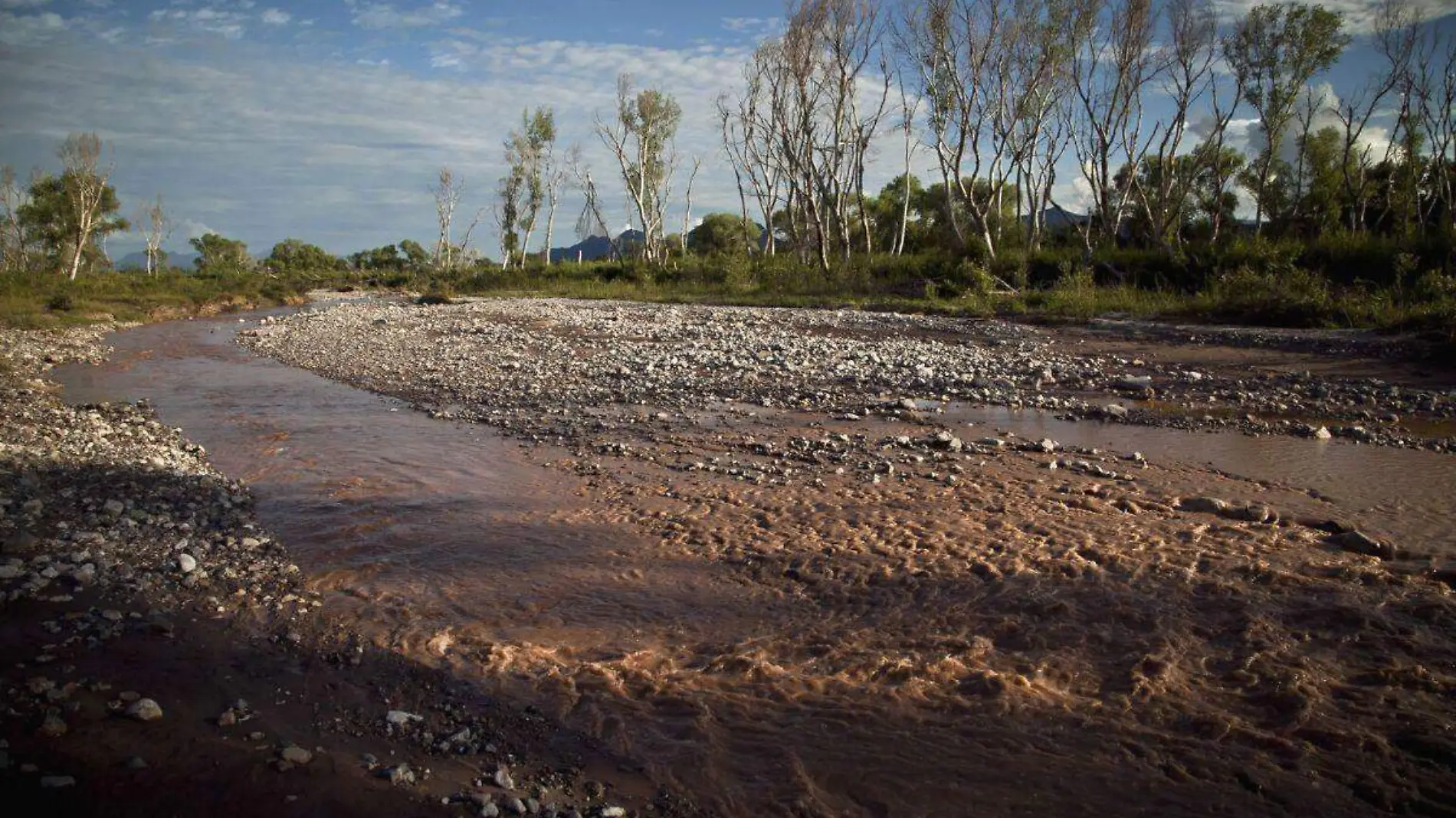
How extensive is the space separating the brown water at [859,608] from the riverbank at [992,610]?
0.01 meters

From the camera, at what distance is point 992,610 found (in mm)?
3488

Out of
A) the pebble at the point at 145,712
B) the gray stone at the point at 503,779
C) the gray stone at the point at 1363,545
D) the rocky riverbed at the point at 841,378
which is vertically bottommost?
the gray stone at the point at 503,779

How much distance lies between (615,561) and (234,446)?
472 centimetres

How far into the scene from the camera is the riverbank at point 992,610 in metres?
2.44

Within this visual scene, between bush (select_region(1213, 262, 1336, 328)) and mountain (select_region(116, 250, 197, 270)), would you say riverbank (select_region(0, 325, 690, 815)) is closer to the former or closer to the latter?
bush (select_region(1213, 262, 1336, 328))

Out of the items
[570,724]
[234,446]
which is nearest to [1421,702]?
[570,724]

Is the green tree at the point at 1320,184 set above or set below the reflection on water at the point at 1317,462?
above

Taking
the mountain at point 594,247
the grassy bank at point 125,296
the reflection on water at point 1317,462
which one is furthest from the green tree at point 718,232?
the reflection on water at point 1317,462

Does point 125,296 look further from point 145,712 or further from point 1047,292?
point 145,712

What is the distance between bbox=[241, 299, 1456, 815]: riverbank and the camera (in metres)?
2.44

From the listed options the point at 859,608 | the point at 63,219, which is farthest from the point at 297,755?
the point at 63,219

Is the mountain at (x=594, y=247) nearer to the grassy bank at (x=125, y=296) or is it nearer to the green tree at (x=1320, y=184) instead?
the grassy bank at (x=125, y=296)

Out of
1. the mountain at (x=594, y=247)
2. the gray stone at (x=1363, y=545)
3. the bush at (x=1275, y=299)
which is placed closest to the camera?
the gray stone at (x=1363, y=545)

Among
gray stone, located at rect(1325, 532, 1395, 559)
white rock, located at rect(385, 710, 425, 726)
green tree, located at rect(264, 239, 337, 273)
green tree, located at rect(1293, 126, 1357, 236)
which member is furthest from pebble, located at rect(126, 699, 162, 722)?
green tree, located at rect(264, 239, 337, 273)
